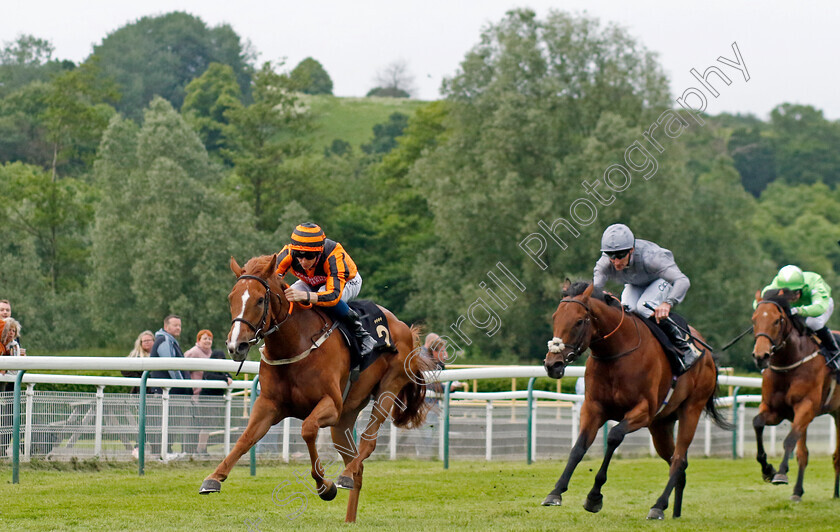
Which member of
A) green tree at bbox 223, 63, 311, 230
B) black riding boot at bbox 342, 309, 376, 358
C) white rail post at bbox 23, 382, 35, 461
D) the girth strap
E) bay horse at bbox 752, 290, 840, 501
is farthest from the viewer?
green tree at bbox 223, 63, 311, 230

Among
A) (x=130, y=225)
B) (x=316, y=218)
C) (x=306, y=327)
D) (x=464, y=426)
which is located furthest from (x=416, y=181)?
(x=306, y=327)

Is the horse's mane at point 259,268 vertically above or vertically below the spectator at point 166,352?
above

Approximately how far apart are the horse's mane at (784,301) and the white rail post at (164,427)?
5515 millimetres

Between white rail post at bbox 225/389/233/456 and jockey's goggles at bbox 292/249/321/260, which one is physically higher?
jockey's goggles at bbox 292/249/321/260

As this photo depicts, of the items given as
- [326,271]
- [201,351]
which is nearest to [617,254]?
[326,271]

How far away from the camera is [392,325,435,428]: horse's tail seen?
8.48 meters

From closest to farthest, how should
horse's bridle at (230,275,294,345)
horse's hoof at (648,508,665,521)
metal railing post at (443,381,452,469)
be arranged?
horse's bridle at (230,275,294,345) < horse's hoof at (648,508,665,521) < metal railing post at (443,381,452,469)

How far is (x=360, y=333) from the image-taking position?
7617 mm

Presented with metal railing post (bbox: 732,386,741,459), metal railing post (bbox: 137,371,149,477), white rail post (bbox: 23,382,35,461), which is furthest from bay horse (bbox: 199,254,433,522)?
metal railing post (bbox: 732,386,741,459)

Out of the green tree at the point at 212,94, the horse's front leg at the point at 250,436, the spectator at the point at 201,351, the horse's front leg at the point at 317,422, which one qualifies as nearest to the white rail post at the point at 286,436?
the spectator at the point at 201,351

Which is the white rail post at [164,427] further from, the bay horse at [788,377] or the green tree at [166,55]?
the green tree at [166,55]

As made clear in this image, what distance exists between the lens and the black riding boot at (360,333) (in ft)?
24.8

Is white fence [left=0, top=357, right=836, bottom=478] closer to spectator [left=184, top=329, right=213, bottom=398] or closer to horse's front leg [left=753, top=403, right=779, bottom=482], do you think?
spectator [left=184, top=329, right=213, bottom=398]

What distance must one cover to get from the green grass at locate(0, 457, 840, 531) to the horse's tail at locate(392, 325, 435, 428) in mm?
653
